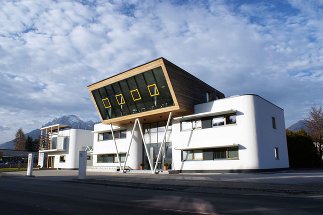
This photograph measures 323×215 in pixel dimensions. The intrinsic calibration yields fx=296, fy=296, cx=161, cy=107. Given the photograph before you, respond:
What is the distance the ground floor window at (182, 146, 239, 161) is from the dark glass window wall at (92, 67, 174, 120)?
562 cm

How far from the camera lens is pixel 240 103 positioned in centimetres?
2777

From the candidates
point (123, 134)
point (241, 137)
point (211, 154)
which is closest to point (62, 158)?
point (123, 134)

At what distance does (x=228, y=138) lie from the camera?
27.7 m

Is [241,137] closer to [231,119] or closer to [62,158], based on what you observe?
[231,119]

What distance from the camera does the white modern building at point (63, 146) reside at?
52312mm

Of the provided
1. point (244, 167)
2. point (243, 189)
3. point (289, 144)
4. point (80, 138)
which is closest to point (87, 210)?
point (243, 189)

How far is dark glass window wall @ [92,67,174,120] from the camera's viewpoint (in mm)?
29844

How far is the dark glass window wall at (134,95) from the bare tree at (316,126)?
29.7 meters

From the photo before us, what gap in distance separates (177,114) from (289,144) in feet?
57.9

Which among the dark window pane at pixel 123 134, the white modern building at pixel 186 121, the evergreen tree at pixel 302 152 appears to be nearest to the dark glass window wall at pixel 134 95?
the white modern building at pixel 186 121

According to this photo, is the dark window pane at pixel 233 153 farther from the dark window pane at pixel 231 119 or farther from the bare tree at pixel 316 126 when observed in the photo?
the bare tree at pixel 316 126

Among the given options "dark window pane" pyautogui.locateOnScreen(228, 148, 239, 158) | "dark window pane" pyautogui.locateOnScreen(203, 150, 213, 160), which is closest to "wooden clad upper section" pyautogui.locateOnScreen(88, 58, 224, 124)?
"dark window pane" pyautogui.locateOnScreen(203, 150, 213, 160)

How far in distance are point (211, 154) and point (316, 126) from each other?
1085 inches

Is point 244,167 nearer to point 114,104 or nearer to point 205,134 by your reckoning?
point 205,134
